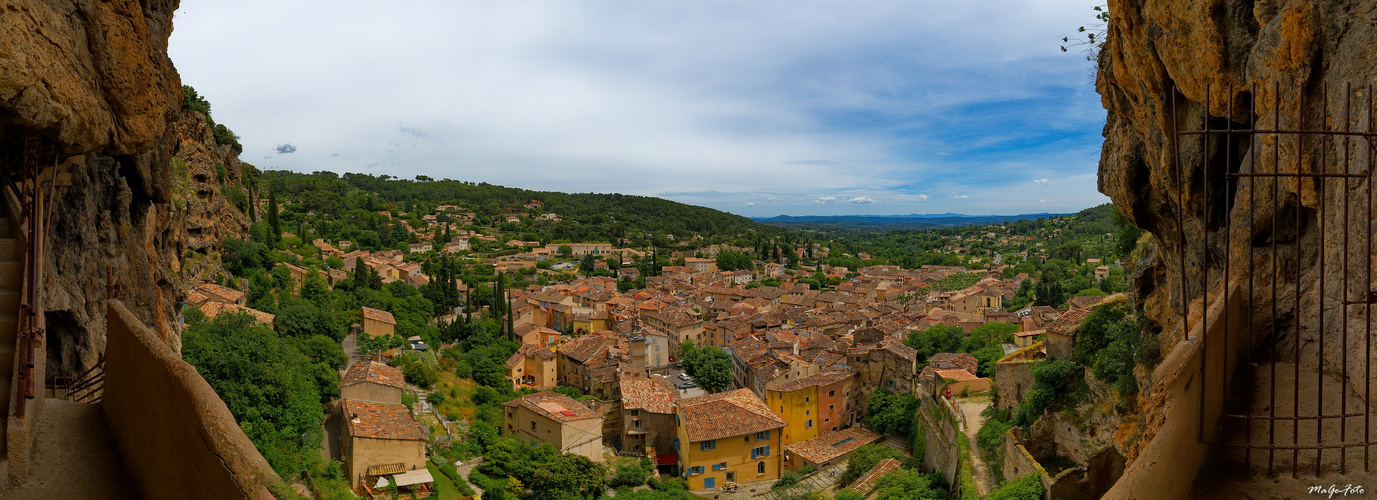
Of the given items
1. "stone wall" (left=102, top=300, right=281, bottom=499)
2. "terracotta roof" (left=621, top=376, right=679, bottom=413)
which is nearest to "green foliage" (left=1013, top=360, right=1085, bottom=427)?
"terracotta roof" (left=621, top=376, right=679, bottom=413)

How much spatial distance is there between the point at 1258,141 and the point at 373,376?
27.3m

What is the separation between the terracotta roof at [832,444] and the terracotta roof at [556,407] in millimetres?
9965

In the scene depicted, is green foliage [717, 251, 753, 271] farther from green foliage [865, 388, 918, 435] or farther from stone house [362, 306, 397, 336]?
green foliage [865, 388, 918, 435]

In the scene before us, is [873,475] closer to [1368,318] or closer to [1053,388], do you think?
[1053,388]

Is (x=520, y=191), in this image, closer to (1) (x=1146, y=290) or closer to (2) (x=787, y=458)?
(2) (x=787, y=458)

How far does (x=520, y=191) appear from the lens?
511 ft

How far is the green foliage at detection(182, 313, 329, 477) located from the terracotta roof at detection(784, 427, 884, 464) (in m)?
20.2

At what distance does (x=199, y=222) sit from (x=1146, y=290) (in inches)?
1662

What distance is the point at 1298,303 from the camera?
4.21 m

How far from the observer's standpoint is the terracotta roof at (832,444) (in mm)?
30797

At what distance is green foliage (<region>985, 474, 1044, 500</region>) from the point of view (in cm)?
1606

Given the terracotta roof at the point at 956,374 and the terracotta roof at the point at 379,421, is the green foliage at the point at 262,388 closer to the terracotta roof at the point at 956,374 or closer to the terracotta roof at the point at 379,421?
the terracotta roof at the point at 379,421

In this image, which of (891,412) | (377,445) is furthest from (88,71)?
(891,412)

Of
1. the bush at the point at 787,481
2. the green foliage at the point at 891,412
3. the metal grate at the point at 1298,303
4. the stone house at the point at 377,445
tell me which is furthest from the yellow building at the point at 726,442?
the metal grate at the point at 1298,303
